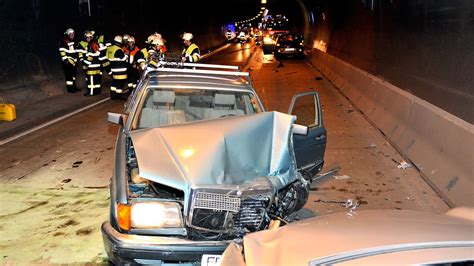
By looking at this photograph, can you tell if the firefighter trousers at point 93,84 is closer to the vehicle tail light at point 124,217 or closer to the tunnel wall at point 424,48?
the tunnel wall at point 424,48

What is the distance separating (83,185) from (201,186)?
363 centimetres

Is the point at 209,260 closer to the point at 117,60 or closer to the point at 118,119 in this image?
the point at 118,119

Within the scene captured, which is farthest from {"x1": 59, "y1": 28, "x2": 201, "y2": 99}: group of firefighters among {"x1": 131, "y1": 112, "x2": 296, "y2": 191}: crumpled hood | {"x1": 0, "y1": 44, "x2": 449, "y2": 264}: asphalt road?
{"x1": 131, "y1": 112, "x2": 296, "y2": 191}: crumpled hood

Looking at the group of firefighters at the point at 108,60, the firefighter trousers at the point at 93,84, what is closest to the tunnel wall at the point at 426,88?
the group of firefighters at the point at 108,60

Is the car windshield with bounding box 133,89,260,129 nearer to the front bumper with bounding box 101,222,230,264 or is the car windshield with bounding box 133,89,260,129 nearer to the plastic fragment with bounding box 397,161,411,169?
the front bumper with bounding box 101,222,230,264

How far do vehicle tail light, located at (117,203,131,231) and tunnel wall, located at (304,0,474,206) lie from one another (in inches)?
149

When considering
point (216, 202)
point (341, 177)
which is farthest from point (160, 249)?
point (341, 177)

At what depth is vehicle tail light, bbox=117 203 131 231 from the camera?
12.3 feet

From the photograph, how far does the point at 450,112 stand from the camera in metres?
7.41

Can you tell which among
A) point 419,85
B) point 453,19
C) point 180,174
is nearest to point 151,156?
point 180,174

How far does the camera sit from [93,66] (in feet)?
49.6

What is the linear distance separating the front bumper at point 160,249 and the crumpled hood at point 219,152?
42 cm

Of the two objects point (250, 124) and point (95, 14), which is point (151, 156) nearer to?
point (250, 124)

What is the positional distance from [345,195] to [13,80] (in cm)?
1080
